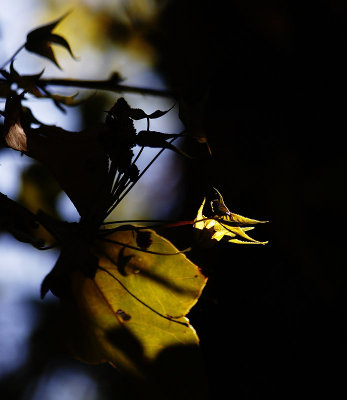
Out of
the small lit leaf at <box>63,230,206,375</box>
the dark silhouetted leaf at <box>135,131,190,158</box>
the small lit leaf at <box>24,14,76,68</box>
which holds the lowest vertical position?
the small lit leaf at <box>63,230,206,375</box>

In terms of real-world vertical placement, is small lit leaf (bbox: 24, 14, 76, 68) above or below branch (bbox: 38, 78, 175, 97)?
above

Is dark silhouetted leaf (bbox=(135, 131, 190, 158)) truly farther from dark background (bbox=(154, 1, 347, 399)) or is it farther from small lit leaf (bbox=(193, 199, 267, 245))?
dark background (bbox=(154, 1, 347, 399))

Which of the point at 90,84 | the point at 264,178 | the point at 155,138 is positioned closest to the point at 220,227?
the point at 155,138

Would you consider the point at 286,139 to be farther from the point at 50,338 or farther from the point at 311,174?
the point at 50,338

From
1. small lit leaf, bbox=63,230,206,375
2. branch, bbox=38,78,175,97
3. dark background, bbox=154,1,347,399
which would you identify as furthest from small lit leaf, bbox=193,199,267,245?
dark background, bbox=154,1,347,399

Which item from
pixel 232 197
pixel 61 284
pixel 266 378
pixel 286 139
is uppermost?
pixel 286 139

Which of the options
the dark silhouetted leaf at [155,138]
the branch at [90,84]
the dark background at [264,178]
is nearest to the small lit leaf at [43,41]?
the branch at [90,84]

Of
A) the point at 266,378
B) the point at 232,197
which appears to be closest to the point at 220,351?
the point at 266,378
